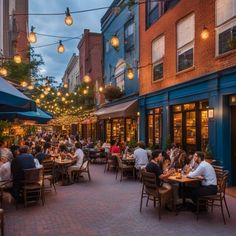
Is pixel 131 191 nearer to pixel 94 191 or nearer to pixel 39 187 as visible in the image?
pixel 94 191

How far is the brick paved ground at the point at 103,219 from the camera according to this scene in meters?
7.06

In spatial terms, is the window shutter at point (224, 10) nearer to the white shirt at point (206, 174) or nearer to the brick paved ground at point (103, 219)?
the white shirt at point (206, 174)

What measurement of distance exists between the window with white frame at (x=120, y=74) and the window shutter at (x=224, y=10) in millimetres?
12344

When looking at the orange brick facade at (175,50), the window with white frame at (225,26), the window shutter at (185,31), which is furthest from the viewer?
the window shutter at (185,31)

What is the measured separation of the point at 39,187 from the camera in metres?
9.62

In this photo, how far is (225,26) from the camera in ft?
38.5

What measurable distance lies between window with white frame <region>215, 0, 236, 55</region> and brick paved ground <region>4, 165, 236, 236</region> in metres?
5.08

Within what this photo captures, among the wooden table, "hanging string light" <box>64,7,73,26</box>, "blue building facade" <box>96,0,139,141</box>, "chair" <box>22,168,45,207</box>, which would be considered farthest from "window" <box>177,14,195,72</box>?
"chair" <box>22,168,45,207</box>

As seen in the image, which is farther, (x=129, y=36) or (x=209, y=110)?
(x=129, y=36)

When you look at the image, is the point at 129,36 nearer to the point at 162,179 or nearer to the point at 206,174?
the point at 162,179

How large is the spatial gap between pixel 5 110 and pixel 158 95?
10.1 metres

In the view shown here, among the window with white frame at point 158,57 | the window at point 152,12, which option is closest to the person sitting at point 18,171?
the window with white frame at point 158,57

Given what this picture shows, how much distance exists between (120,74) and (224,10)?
45.6 ft

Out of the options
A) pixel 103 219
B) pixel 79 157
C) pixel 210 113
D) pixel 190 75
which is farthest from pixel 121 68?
pixel 103 219
